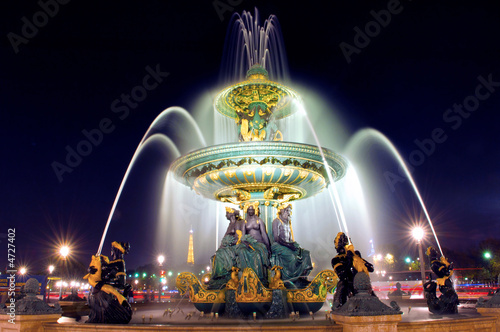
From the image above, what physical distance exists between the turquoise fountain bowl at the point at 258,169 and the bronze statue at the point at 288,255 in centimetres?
88

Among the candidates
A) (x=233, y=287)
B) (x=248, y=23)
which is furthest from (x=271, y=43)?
(x=233, y=287)

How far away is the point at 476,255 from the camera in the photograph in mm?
66312

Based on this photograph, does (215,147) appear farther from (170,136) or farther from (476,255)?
(476,255)

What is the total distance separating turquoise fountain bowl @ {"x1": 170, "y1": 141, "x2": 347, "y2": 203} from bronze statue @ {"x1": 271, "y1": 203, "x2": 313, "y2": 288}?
88 centimetres

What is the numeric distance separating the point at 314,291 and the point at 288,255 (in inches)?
59.4

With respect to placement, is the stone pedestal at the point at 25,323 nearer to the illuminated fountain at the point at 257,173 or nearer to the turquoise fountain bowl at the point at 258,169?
the illuminated fountain at the point at 257,173

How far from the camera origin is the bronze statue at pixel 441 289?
27.7 feet

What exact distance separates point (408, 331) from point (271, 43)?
16.2m

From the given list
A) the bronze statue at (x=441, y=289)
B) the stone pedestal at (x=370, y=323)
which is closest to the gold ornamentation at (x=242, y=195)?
the bronze statue at (x=441, y=289)

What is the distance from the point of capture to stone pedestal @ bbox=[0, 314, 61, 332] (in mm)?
5996

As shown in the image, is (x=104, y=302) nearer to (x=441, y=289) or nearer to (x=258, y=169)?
(x=258, y=169)

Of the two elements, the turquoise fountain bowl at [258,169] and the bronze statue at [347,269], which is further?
the turquoise fountain bowl at [258,169]

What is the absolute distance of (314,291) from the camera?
9.51 m

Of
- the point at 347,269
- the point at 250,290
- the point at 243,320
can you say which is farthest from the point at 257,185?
the point at 347,269
